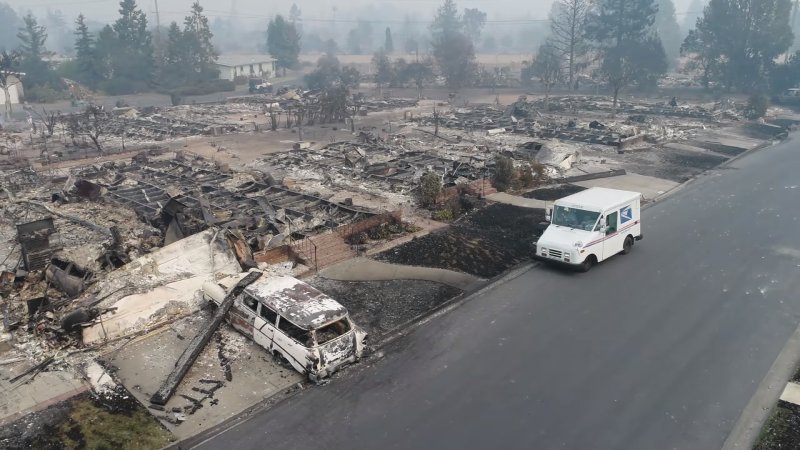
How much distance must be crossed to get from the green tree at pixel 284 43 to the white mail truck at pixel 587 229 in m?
97.4

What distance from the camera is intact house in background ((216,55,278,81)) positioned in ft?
289

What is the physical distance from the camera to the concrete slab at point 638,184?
26.4 m

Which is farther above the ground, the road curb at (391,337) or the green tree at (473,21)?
the green tree at (473,21)

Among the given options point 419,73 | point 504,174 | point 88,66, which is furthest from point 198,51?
point 504,174

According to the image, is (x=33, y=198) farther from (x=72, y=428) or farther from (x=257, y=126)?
(x=257, y=126)

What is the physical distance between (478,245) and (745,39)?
67.0 m

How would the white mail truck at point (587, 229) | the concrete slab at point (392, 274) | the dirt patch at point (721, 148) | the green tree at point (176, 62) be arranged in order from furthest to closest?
the green tree at point (176, 62)
the dirt patch at point (721, 148)
the white mail truck at point (587, 229)
the concrete slab at point (392, 274)

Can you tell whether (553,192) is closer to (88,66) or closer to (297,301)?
(297,301)

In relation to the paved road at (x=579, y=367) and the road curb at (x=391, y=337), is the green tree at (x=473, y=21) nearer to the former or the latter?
the paved road at (x=579, y=367)

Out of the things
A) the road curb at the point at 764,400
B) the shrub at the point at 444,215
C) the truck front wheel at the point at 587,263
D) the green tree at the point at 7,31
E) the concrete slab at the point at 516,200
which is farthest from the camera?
the green tree at the point at 7,31

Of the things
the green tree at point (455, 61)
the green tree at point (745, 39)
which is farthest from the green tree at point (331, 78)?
the green tree at point (745, 39)

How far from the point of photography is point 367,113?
54.9 m

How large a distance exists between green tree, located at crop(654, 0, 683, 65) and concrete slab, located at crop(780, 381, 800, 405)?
12652cm

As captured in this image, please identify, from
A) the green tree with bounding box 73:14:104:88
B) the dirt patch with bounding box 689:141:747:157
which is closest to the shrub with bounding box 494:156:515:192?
the dirt patch with bounding box 689:141:747:157
